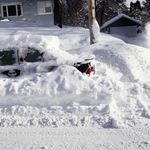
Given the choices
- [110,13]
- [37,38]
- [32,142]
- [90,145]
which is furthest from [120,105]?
[110,13]

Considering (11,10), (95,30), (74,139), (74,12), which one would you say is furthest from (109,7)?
(74,139)

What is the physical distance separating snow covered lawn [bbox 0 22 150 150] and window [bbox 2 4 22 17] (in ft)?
76.7

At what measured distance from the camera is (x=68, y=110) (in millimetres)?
6703

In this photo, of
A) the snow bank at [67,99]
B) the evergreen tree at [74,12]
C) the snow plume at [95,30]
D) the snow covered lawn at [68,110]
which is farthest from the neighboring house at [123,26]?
the snow bank at [67,99]

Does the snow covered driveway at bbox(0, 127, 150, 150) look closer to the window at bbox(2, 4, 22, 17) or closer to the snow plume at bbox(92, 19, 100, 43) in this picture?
the snow plume at bbox(92, 19, 100, 43)

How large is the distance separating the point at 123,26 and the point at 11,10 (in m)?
12.7

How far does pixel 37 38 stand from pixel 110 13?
38736 mm

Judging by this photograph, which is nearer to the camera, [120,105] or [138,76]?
[120,105]

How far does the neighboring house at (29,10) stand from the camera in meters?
31.3

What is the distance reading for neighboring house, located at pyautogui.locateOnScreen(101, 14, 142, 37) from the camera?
110ft

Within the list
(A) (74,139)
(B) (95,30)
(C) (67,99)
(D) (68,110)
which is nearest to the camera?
(A) (74,139)

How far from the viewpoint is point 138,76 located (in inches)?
392

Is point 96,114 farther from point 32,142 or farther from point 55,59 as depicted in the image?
point 55,59

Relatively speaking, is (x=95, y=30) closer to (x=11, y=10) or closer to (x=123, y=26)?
(x=11, y=10)
